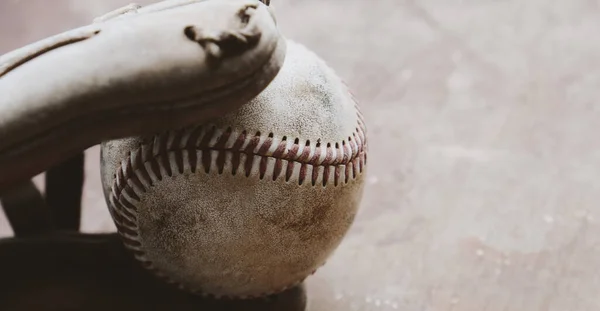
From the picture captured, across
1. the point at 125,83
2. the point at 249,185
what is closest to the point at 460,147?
the point at 249,185

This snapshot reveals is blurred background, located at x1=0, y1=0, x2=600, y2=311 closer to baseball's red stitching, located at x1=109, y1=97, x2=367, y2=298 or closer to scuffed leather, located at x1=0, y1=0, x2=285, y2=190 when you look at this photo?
baseball's red stitching, located at x1=109, y1=97, x2=367, y2=298

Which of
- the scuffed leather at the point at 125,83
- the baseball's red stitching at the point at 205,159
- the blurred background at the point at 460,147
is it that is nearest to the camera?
the scuffed leather at the point at 125,83

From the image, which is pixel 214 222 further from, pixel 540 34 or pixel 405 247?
pixel 540 34

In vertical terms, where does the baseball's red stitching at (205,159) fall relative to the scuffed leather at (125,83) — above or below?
below

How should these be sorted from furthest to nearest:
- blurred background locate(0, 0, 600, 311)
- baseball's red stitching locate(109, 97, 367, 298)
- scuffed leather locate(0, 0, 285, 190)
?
1. blurred background locate(0, 0, 600, 311)
2. baseball's red stitching locate(109, 97, 367, 298)
3. scuffed leather locate(0, 0, 285, 190)

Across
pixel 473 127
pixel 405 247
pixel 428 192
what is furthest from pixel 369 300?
pixel 473 127

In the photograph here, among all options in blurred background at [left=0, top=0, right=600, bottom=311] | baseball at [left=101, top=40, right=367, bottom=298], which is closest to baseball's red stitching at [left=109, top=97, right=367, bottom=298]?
baseball at [left=101, top=40, right=367, bottom=298]

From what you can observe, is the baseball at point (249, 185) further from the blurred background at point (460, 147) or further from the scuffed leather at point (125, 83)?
the blurred background at point (460, 147)

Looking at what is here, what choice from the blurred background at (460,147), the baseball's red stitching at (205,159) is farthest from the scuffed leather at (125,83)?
the blurred background at (460,147)

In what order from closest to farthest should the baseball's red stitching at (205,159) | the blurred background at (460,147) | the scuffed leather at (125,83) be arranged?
the scuffed leather at (125,83) < the baseball's red stitching at (205,159) < the blurred background at (460,147)
